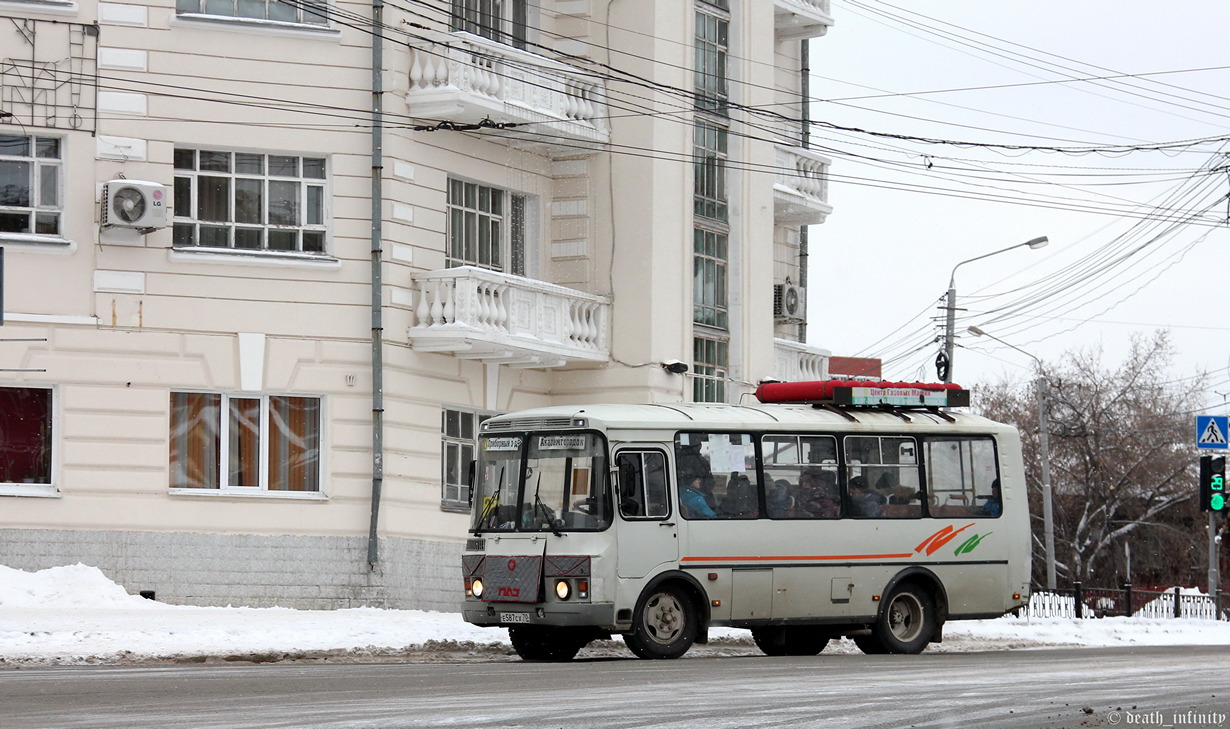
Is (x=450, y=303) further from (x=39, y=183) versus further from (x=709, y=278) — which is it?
(x=709, y=278)

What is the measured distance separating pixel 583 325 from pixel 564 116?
10.9ft

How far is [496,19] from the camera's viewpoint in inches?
1161

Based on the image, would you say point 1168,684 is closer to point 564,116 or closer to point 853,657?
point 853,657

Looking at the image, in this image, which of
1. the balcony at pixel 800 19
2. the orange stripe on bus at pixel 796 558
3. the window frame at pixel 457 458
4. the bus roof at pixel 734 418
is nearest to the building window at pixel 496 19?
the window frame at pixel 457 458

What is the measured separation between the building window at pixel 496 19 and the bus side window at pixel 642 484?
11082 millimetres

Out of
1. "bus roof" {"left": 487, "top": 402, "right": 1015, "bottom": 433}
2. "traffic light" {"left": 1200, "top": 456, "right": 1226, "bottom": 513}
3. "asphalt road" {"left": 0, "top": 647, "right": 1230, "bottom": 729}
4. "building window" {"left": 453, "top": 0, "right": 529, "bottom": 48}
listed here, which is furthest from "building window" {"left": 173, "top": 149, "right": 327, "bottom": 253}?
"traffic light" {"left": 1200, "top": 456, "right": 1226, "bottom": 513}

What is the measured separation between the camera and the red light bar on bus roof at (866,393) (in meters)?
21.6

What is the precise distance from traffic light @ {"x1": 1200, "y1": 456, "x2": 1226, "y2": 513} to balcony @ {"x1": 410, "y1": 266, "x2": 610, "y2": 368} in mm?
12313

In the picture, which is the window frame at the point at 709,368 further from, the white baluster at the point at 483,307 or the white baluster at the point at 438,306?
the white baluster at the point at 438,306

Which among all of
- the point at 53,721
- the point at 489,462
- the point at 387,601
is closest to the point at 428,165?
the point at 387,601

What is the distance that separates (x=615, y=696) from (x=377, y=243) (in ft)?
47.1

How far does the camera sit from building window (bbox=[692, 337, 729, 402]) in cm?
3167

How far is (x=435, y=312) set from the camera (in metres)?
27.0

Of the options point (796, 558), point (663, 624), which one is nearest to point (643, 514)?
point (663, 624)
